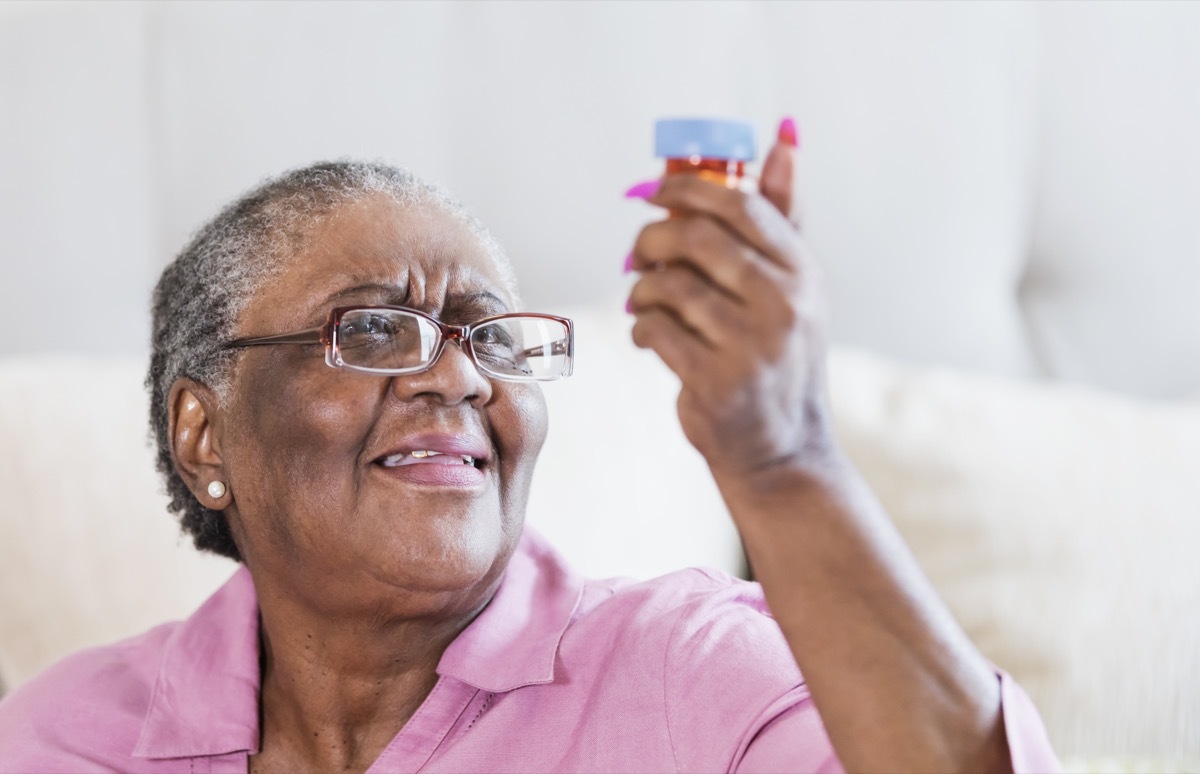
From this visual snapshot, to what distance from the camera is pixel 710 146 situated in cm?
70

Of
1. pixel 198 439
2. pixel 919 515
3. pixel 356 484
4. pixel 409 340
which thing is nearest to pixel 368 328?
pixel 409 340

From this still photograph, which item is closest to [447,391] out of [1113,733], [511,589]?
[511,589]

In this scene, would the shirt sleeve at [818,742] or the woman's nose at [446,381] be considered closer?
the shirt sleeve at [818,742]

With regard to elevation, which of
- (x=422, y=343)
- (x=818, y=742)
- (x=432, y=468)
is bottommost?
(x=818, y=742)

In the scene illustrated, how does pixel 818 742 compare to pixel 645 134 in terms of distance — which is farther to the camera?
pixel 645 134

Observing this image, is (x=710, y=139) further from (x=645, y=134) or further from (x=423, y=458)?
(x=645, y=134)

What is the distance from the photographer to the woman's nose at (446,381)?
1.11 metres

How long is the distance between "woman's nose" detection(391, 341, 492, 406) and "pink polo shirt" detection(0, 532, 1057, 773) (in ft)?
0.75

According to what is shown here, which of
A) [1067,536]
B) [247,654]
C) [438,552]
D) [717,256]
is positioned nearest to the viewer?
[717,256]

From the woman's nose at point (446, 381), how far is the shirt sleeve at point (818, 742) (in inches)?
15.6

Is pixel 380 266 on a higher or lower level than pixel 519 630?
higher

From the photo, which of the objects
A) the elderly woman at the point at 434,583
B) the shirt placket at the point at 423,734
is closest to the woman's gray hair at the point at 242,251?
the elderly woman at the point at 434,583

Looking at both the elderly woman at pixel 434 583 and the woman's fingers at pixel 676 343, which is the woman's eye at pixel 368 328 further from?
the woman's fingers at pixel 676 343

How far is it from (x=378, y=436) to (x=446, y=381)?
0.25 feet
